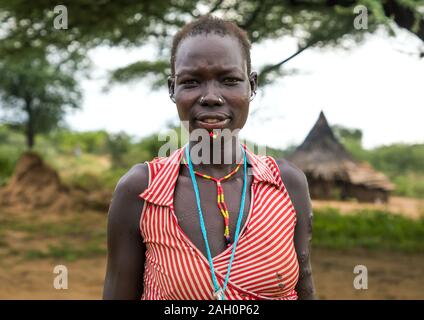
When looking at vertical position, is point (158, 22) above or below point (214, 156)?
above

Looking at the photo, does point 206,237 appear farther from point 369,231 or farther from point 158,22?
point 369,231

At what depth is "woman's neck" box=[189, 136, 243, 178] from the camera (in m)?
1.30

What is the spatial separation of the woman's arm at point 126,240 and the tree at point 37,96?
1571cm

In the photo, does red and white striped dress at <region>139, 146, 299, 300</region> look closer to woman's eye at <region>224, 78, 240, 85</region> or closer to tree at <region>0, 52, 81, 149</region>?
woman's eye at <region>224, 78, 240, 85</region>

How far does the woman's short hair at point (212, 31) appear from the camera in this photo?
4.18 feet

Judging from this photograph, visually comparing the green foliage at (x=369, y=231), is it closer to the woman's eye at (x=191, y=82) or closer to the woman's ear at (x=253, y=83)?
the woman's ear at (x=253, y=83)

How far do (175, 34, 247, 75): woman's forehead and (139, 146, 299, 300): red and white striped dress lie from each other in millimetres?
241

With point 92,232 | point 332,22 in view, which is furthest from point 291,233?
point 92,232

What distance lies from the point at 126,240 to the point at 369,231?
824cm

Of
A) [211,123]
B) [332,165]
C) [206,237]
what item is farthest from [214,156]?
[332,165]

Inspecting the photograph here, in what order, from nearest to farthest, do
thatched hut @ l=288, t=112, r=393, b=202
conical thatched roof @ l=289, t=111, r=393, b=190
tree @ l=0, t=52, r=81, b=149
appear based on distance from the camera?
conical thatched roof @ l=289, t=111, r=393, b=190, thatched hut @ l=288, t=112, r=393, b=202, tree @ l=0, t=52, r=81, b=149

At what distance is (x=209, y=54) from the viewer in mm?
1245

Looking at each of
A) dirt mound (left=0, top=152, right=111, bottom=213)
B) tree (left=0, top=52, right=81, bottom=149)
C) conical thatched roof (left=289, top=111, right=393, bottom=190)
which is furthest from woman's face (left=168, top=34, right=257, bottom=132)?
tree (left=0, top=52, right=81, bottom=149)
